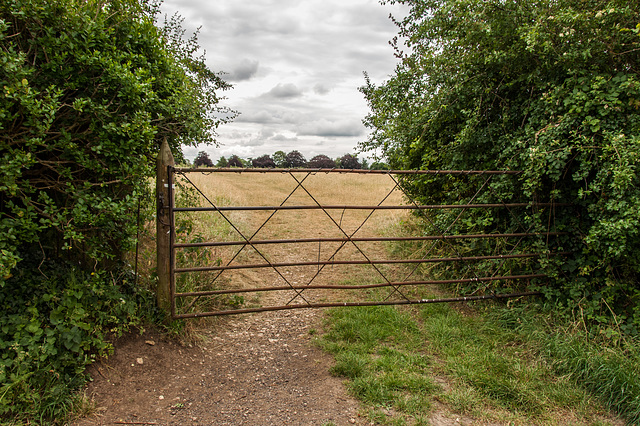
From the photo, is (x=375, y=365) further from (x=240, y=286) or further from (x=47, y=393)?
(x=47, y=393)

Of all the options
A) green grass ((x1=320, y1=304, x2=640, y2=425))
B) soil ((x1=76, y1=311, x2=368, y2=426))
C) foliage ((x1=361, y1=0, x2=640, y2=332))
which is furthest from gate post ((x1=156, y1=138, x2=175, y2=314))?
foliage ((x1=361, y1=0, x2=640, y2=332))

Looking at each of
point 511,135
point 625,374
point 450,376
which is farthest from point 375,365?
point 511,135

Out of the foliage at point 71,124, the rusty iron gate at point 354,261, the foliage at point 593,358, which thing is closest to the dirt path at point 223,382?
the rusty iron gate at point 354,261

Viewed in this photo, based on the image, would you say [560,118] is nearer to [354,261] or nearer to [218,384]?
[354,261]

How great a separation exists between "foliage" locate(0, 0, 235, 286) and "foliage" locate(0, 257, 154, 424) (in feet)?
0.80

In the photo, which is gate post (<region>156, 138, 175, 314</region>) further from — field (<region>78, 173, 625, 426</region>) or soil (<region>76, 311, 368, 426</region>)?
soil (<region>76, 311, 368, 426</region>)

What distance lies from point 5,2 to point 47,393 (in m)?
3.22

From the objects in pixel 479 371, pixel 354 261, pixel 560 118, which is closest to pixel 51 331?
pixel 354 261

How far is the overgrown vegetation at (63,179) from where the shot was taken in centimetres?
287

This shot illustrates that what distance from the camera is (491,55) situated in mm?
4723

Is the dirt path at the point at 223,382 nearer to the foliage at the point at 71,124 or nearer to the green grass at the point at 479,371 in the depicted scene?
the green grass at the point at 479,371

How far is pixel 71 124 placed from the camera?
11.0ft

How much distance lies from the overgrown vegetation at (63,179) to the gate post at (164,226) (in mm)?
224

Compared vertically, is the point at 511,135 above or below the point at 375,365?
above
